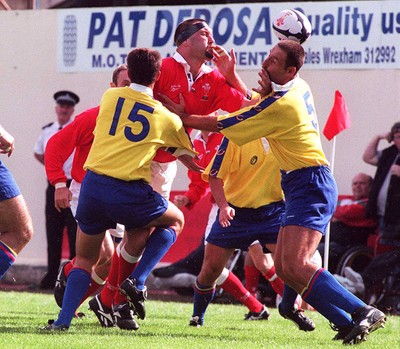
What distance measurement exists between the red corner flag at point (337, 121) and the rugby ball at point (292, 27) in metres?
3.19

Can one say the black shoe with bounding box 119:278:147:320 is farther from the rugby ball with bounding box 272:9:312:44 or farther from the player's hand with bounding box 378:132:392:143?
the player's hand with bounding box 378:132:392:143

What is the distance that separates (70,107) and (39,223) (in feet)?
4.88

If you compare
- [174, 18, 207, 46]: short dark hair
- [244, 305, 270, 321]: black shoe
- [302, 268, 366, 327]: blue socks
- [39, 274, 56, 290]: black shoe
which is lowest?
[39, 274, 56, 290]: black shoe

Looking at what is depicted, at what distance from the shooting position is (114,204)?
761 centimetres

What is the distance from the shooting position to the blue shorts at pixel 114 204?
300 inches

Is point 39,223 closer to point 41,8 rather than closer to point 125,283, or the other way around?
point 41,8

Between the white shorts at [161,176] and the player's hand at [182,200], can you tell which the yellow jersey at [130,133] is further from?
the player's hand at [182,200]

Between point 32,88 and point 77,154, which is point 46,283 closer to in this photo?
point 32,88

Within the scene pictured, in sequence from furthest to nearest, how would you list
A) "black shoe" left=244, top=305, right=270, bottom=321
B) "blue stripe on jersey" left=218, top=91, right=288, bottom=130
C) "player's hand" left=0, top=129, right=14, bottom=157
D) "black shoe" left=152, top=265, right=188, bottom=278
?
"black shoe" left=152, top=265, right=188, bottom=278 → "black shoe" left=244, top=305, right=270, bottom=321 → "player's hand" left=0, top=129, right=14, bottom=157 → "blue stripe on jersey" left=218, top=91, right=288, bottom=130

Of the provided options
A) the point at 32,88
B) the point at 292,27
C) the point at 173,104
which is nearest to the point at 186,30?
the point at 173,104

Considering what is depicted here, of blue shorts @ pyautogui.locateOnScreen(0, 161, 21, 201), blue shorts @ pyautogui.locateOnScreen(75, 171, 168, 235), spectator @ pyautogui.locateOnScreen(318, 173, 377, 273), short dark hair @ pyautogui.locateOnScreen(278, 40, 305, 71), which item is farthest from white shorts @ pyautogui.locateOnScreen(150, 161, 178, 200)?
spectator @ pyautogui.locateOnScreen(318, 173, 377, 273)

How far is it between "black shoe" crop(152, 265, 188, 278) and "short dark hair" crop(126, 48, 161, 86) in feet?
18.2

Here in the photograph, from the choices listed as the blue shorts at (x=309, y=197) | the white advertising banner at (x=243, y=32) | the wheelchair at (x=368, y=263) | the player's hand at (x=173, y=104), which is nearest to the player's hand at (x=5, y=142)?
the player's hand at (x=173, y=104)

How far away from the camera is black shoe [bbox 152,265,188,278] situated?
42.9 ft
